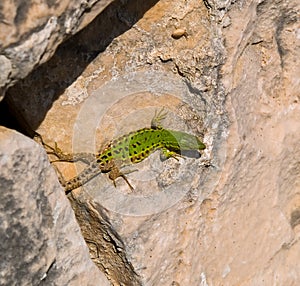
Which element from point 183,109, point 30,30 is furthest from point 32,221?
point 183,109

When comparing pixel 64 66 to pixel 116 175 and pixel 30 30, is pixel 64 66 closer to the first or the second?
pixel 116 175

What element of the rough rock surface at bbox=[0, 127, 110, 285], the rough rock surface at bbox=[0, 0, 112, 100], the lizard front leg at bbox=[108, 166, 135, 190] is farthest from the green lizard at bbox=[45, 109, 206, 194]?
the rough rock surface at bbox=[0, 0, 112, 100]

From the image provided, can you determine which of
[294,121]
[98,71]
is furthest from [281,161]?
[98,71]

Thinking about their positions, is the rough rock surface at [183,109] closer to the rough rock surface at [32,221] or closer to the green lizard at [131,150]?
the green lizard at [131,150]

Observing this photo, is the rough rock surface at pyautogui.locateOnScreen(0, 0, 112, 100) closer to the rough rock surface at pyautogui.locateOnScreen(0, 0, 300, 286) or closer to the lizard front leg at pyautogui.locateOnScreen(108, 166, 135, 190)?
the rough rock surface at pyautogui.locateOnScreen(0, 0, 300, 286)

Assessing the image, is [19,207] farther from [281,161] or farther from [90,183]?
[281,161]

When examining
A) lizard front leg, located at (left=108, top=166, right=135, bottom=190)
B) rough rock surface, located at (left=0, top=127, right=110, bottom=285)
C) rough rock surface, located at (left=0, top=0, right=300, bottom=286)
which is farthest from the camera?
lizard front leg, located at (left=108, top=166, right=135, bottom=190)

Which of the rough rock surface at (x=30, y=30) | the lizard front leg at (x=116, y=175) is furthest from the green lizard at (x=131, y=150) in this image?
the rough rock surface at (x=30, y=30)
